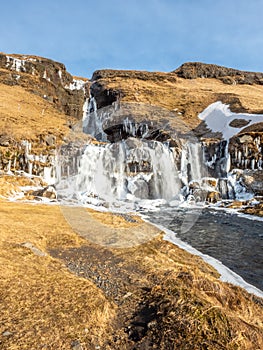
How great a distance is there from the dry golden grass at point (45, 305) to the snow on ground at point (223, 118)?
2202 inches

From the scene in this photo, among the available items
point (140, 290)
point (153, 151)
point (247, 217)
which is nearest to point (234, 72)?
point (153, 151)

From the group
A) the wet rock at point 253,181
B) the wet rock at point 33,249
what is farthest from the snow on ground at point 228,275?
the wet rock at point 253,181

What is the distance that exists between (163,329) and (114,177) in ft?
134

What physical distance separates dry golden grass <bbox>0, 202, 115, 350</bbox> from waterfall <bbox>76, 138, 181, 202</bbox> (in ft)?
111

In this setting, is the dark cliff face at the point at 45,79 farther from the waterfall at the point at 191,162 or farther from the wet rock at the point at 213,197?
the wet rock at the point at 213,197

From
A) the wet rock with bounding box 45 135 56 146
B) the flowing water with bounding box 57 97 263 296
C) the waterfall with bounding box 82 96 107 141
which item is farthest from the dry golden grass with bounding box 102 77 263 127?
the wet rock with bounding box 45 135 56 146

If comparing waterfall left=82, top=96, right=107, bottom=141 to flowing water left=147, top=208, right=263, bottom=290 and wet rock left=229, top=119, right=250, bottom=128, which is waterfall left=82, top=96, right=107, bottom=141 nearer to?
wet rock left=229, top=119, right=250, bottom=128

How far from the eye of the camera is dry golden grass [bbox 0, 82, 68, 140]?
53737 mm

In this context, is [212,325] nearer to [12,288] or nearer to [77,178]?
[12,288]

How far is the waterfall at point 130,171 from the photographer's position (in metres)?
43.5

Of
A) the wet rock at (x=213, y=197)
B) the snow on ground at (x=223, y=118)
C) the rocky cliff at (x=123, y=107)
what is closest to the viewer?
the wet rock at (x=213, y=197)

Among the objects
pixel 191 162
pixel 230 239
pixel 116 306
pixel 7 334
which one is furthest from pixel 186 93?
pixel 7 334

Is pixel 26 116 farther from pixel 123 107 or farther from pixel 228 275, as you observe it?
pixel 228 275

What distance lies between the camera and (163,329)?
437cm
